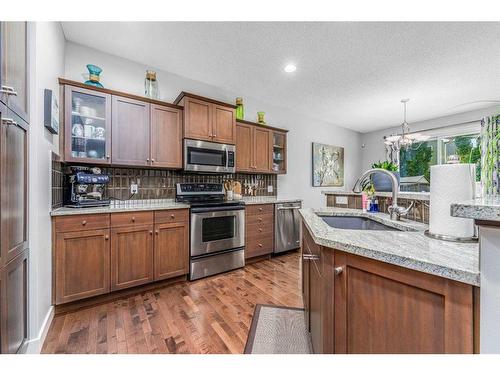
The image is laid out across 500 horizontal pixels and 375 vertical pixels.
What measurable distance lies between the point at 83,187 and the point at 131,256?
0.83m

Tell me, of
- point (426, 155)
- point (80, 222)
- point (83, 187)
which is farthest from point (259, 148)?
point (426, 155)

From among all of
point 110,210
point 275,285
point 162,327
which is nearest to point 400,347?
point 162,327

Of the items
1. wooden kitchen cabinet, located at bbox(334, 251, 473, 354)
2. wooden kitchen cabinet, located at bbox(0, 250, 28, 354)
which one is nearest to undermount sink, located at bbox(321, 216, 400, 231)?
wooden kitchen cabinet, located at bbox(334, 251, 473, 354)

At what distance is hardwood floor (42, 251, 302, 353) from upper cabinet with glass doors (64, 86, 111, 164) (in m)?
1.44

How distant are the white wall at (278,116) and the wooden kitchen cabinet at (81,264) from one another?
174cm

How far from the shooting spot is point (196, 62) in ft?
8.71

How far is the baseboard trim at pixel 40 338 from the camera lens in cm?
131

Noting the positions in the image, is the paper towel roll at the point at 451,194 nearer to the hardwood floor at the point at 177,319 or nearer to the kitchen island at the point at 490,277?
the kitchen island at the point at 490,277

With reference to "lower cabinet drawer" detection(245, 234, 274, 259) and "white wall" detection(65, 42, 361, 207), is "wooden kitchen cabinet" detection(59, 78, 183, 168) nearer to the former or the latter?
"white wall" detection(65, 42, 361, 207)

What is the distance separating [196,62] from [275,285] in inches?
112

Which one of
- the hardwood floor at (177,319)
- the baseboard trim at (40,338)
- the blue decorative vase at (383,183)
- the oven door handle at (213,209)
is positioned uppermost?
the blue decorative vase at (383,183)

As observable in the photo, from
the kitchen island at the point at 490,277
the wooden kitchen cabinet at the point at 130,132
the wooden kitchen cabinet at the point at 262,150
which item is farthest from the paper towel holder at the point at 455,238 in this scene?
the wooden kitchen cabinet at the point at 262,150

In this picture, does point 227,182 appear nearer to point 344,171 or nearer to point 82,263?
point 82,263

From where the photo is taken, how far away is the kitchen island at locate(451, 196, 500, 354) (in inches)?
22.9
